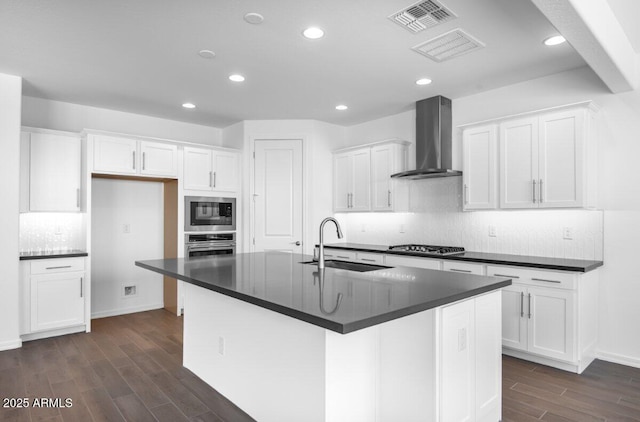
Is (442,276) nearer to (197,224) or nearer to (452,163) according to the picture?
(452,163)

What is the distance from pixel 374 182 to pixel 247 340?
3.21m

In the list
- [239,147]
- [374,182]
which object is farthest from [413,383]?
[239,147]

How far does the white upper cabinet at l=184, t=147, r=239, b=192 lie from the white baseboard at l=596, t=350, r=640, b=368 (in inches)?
182

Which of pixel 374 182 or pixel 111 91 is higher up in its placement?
pixel 111 91

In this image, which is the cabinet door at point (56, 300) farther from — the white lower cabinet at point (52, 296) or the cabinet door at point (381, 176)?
the cabinet door at point (381, 176)

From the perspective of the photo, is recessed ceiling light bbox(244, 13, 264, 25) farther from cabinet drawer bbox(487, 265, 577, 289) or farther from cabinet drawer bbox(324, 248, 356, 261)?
cabinet drawer bbox(324, 248, 356, 261)

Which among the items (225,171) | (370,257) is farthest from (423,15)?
(225,171)

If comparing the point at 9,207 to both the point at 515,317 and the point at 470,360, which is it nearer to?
the point at 470,360

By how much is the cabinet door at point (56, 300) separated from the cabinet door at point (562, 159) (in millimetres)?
4919

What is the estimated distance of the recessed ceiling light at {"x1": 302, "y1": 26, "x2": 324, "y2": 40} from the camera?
2857 mm

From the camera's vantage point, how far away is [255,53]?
3285 mm

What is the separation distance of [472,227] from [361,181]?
162 cm

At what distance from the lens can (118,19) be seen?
2.70 m

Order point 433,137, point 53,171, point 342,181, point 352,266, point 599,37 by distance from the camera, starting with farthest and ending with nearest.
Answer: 1. point 342,181
2. point 433,137
3. point 53,171
4. point 352,266
5. point 599,37
